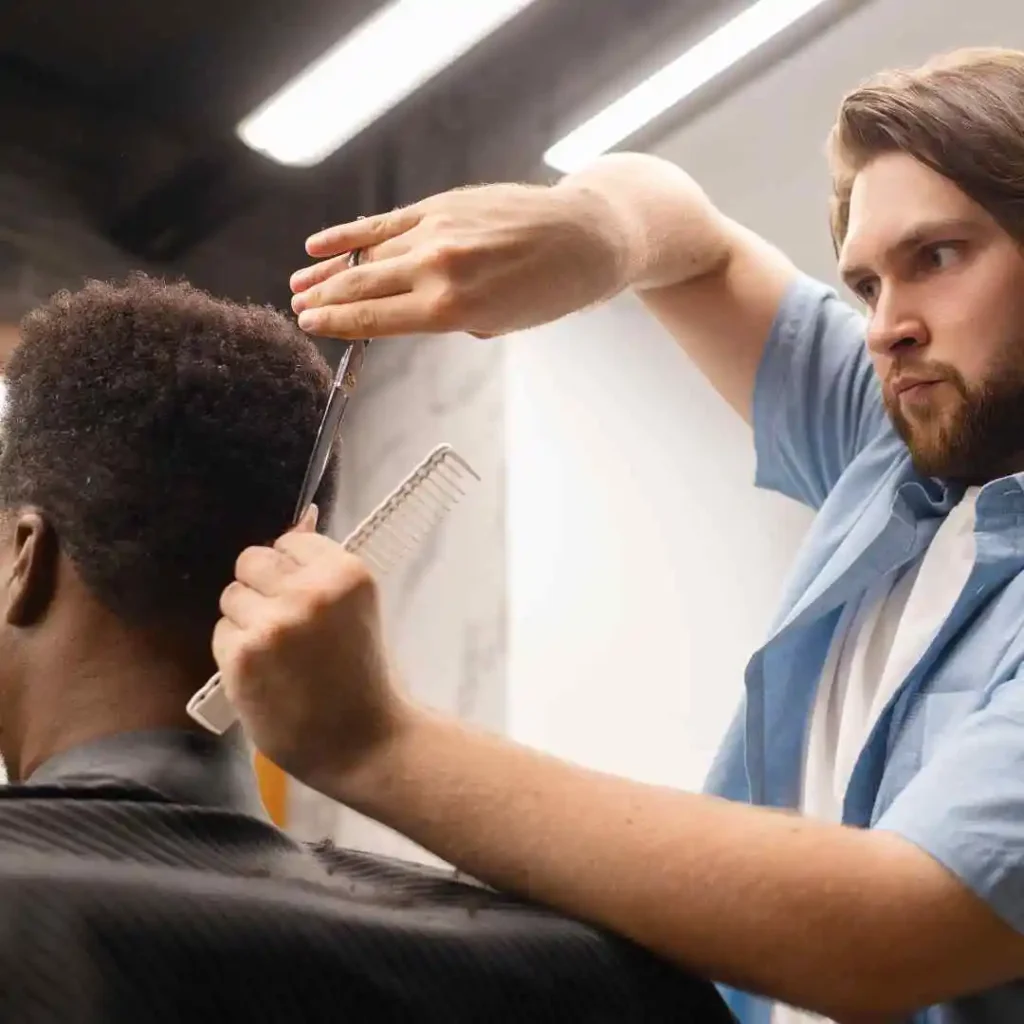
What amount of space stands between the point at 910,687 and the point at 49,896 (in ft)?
1.73

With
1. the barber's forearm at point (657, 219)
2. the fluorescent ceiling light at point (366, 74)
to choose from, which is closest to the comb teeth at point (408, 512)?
the barber's forearm at point (657, 219)

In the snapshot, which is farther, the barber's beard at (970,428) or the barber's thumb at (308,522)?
the barber's beard at (970,428)

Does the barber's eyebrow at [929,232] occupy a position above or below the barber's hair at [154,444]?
above

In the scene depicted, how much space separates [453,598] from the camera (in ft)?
5.80

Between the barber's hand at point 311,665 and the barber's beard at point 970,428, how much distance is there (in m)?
0.44

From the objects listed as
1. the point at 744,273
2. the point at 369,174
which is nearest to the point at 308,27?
the point at 369,174

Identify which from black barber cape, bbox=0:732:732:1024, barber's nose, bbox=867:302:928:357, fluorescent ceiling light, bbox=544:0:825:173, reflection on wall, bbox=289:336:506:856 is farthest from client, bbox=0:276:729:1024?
reflection on wall, bbox=289:336:506:856

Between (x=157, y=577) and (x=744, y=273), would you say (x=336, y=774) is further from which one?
(x=744, y=273)

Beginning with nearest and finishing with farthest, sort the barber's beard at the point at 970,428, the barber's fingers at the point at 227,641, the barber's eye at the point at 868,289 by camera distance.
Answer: the barber's fingers at the point at 227,641 → the barber's beard at the point at 970,428 → the barber's eye at the point at 868,289

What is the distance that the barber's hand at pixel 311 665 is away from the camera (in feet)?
1.97

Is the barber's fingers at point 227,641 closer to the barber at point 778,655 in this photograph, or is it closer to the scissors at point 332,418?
the barber at point 778,655

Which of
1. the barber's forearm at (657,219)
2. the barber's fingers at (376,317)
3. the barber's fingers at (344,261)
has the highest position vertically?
the barber's forearm at (657,219)

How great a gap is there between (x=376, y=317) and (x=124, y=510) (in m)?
0.18

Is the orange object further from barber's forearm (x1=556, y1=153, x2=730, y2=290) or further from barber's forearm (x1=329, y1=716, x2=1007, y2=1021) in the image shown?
barber's forearm (x1=329, y1=716, x2=1007, y2=1021)
